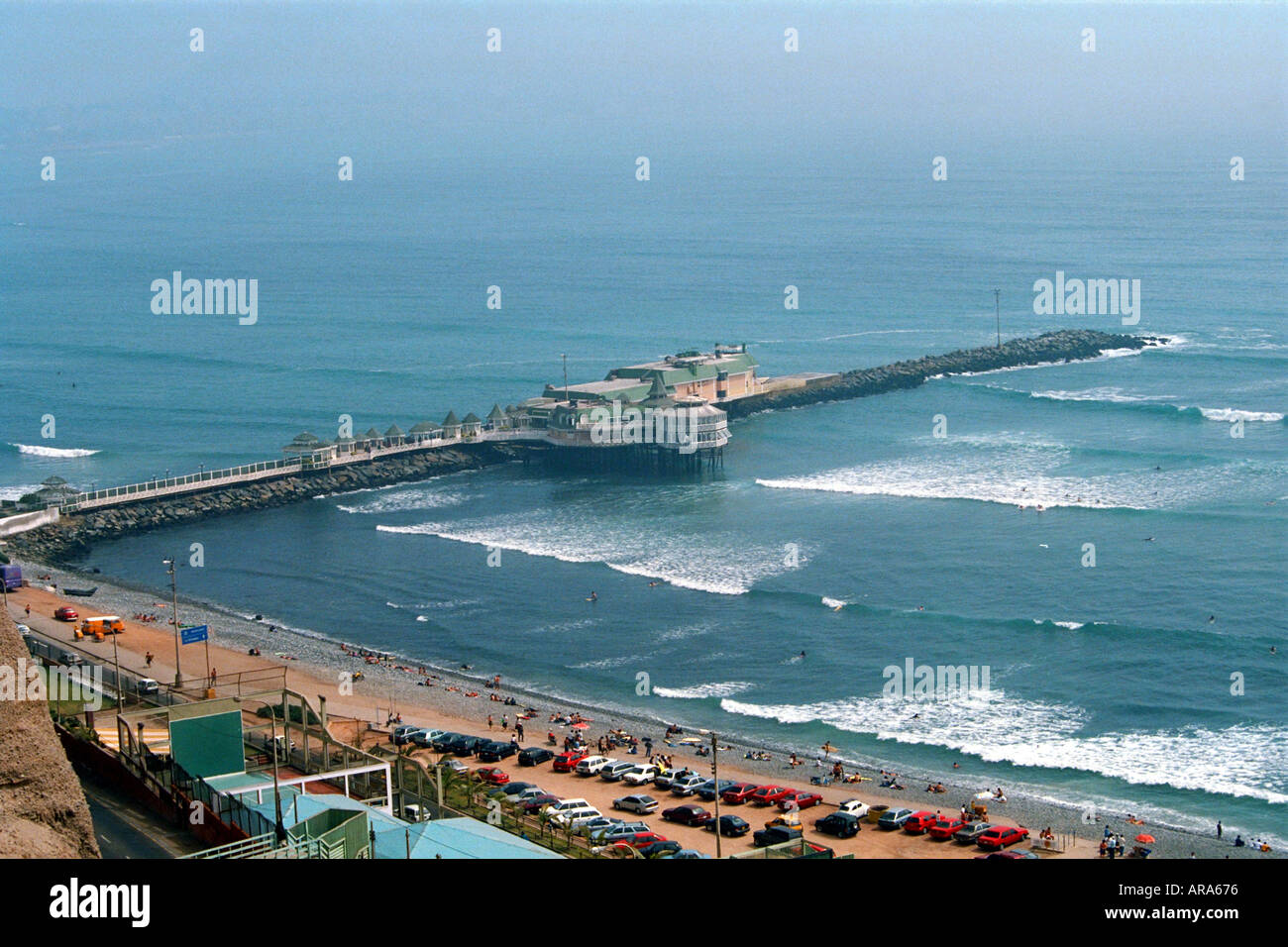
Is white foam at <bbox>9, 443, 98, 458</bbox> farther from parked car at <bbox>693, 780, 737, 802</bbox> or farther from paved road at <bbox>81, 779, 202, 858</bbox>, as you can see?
paved road at <bbox>81, 779, 202, 858</bbox>

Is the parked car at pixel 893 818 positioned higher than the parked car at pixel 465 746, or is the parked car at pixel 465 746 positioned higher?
the parked car at pixel 465 746

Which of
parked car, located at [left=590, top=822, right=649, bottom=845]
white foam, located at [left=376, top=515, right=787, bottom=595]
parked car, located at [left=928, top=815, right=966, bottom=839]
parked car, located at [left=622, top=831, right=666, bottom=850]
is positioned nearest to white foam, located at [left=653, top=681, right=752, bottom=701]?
white foam, located at [left=376, top=515, right=787, bottom=595]

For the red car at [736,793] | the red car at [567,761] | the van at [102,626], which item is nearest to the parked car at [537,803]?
the red car at [567,761]

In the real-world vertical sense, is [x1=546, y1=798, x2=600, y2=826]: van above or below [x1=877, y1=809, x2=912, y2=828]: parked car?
above

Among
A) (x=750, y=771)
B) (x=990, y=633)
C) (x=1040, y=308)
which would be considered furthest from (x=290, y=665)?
(x=1040, y=308)

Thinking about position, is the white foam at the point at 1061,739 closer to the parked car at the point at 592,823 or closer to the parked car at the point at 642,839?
the parked car at the point at 592,823

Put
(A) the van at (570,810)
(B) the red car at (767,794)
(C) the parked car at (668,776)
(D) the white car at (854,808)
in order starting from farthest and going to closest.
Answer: (C) the parked car at (668,776) < (B) the red car at (767,794) < (D) the white car at (854,808) < (A) the van at (570,810)
